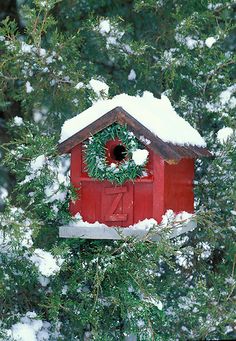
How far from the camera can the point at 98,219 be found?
3498mm

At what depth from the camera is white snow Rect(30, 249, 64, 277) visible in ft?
11.4

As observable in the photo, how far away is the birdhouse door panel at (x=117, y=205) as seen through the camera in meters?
3.42

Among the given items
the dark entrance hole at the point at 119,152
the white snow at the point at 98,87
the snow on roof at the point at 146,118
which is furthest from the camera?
the white snow at the point at 98,87

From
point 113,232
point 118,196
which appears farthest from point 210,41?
point 113,232

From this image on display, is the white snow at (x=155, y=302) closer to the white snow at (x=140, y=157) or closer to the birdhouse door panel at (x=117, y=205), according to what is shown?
the birdhouse door panel at (x=117, y=205)

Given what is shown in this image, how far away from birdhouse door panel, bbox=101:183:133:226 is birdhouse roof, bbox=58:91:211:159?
0.25 meters

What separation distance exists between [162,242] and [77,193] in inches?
19.5

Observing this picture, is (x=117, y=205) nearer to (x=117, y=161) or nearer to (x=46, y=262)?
(x=117, y=161)

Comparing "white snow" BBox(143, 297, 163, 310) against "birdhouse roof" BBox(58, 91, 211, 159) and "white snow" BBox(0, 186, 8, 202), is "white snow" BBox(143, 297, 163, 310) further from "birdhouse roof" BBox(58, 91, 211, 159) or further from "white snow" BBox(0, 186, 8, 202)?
"white snow" BBox(0, 186, 8, 202)

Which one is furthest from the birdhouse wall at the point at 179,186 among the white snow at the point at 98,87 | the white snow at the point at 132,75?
the white snow at the point at 132,75

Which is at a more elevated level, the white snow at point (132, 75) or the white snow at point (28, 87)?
the white snow at point (132, 75)

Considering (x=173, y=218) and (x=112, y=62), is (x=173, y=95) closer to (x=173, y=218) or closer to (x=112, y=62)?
(x=112, y=62)

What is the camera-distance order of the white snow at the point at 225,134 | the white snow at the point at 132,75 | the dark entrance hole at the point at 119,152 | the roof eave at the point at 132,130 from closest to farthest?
the roof eave at the point at 132,130, the dark entrance hole at the point at 119,152, the white snow at the point at 225,134, the white snow at the point at 132,75

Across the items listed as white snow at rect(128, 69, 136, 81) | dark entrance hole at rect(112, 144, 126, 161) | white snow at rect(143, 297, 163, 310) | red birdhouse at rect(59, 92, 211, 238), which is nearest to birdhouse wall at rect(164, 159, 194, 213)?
red birdhouse at rect(59, 92, 211, 238)
